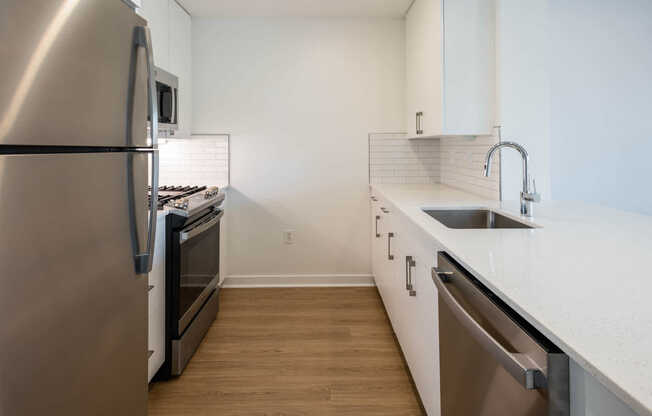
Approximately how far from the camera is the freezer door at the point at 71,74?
36.1 inches

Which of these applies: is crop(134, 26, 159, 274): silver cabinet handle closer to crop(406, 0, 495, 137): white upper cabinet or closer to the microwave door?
the microwave door

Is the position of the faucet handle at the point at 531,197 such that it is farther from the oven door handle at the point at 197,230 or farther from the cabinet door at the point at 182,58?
the cabinet door at the point at 182,58

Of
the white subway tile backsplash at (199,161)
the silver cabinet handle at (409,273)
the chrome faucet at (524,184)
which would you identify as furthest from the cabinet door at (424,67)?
the white subway tile backsplash at (199,161)

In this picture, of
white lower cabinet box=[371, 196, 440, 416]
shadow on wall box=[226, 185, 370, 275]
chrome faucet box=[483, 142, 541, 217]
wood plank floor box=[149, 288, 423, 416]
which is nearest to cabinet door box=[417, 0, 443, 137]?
white lower cabinet box=[371, 196, 440, 416]

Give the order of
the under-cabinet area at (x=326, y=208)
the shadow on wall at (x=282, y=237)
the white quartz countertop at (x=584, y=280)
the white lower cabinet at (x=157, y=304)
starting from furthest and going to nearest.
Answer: the shadow on wall at (x=282, y=237) → the white lower cabinet at (x=157, y=304) → the under-cabinet area at (x=326, y=208) → the white quartz countertop at (x=584, y=280)

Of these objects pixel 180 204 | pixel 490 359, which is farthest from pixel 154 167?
pixel 490 359

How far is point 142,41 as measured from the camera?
59.7 inches

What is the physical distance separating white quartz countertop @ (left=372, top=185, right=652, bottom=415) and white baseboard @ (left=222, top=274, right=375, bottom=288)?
222 cm

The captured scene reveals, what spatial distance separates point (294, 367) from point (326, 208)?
6.17 feet

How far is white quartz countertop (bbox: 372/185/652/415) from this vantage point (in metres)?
0.71

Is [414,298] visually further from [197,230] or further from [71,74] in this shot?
[71,74]

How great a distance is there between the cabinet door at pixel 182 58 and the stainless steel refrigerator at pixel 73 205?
219 cm

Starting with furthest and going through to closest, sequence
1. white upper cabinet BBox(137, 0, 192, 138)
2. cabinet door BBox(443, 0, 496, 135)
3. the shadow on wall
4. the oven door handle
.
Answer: the shadow on wall → white upper cabinet BBox(137, 0, 192, 138) → cabinet door BBox(443, 0, 496, 135) → the oven door handle

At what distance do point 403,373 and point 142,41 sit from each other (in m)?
2.01
